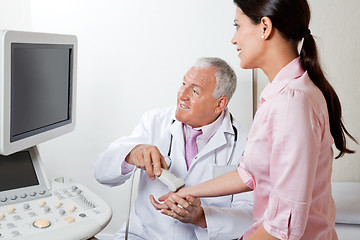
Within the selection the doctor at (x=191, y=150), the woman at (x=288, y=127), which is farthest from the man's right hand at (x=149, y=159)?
the woman at (x=288, y=127)

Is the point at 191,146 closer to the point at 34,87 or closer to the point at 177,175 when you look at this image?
the point at 177,175

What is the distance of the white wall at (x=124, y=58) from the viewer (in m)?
2.28

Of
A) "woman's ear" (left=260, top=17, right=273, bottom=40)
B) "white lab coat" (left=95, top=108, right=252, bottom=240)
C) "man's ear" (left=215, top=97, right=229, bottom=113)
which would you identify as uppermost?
"woman's ear" (left=260, top=17, right=273, bottom=40)

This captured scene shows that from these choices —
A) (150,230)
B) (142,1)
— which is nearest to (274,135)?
(150,230)

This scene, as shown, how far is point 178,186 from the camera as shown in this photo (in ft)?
5.15

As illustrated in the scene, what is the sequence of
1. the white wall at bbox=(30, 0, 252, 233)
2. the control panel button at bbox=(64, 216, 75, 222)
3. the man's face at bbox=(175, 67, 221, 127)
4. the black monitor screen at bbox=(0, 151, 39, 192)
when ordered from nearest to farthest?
1. the control panel button at bbox=(64, 216, 75, 222)
2. the black monitor screen at bbox=(0, 151, 39, 192)
3. the man's face at bbox=(175, 67, 221, 127)
4. the white wall at bbox=(30, 0, 252, 233)

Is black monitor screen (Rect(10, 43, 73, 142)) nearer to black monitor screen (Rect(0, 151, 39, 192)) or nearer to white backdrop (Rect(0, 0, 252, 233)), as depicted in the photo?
black monitor screen (Rect(0, 151, 39, 192))

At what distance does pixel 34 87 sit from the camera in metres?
1.42

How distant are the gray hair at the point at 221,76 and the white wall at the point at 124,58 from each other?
38 cm

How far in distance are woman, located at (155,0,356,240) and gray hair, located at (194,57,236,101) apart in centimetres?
63

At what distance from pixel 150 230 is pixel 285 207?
0.91 metres

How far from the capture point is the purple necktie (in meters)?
1.89

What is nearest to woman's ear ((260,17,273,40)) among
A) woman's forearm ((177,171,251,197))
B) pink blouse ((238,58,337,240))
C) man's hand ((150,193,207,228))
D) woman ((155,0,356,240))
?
woman ((155,0,356,240))

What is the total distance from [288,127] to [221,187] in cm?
51
